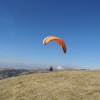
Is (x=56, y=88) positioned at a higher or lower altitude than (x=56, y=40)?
lower

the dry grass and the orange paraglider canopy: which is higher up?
the orange paraglider canopy

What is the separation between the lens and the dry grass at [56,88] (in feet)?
81.9

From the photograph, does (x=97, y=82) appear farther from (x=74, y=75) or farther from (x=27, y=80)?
(x=27, y=80)

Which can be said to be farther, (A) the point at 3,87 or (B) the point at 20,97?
(A) the point at 3,87

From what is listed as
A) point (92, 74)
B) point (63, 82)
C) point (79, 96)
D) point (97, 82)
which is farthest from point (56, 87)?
point (92, 74)

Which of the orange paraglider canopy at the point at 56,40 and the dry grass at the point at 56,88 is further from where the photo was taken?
the orange paraglider canopy at the point at 56,40

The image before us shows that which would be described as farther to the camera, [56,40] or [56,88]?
[56,40]

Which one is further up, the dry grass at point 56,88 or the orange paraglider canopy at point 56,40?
the orange paraglider canopy at point 56,40

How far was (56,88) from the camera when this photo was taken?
2803cm

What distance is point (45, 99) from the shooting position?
2445 centimetres

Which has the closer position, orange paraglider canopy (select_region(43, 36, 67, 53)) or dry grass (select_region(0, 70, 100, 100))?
dry grass (select_region(0, 70, 100, 100))

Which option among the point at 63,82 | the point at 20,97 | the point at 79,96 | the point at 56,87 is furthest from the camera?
the point at 63,82

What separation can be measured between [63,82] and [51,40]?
33.0 ft

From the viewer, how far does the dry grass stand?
2497 cm
